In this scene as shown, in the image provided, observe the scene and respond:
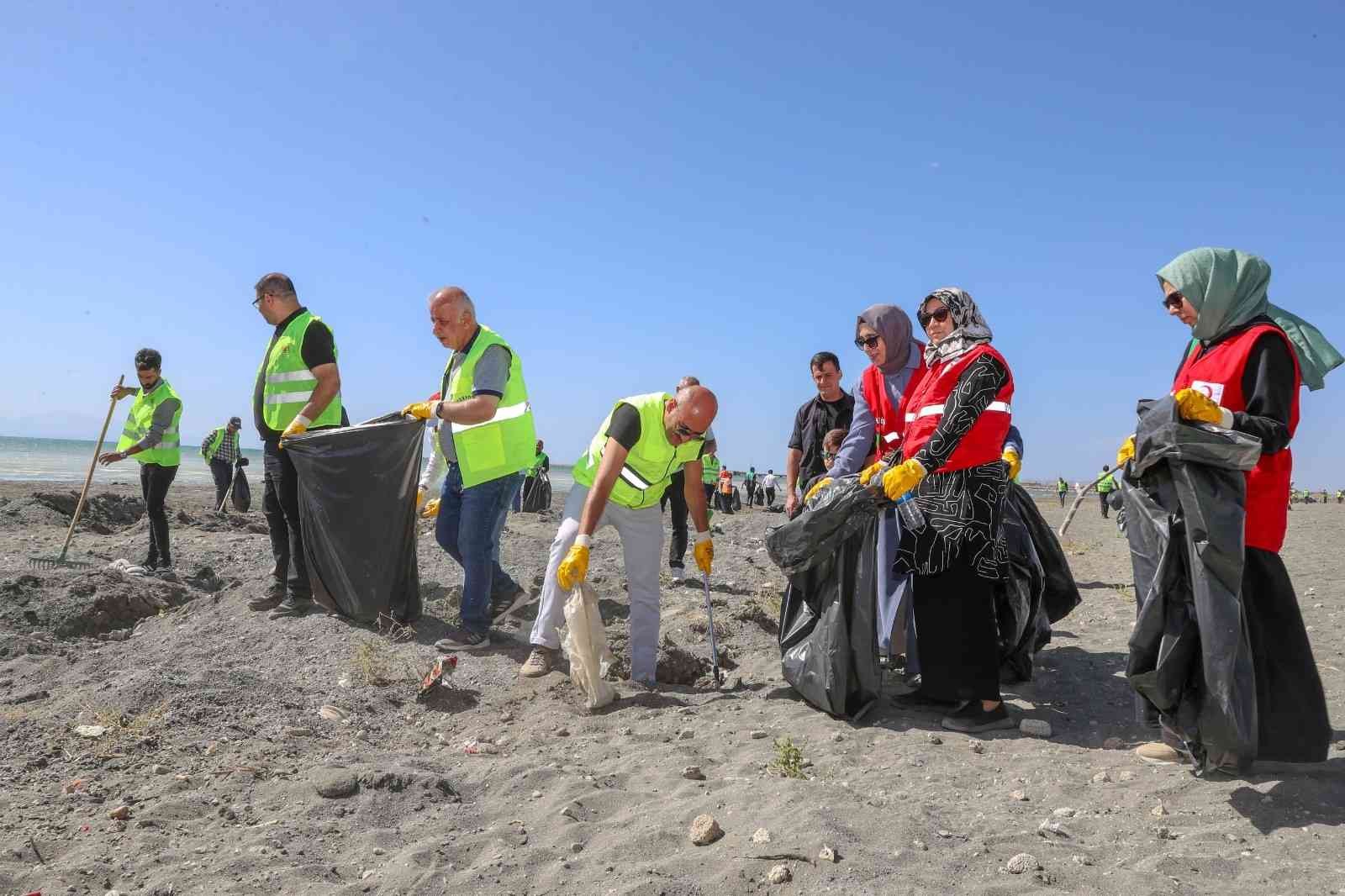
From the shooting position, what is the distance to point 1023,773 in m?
3.00

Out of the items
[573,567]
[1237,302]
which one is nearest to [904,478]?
[1237,302]

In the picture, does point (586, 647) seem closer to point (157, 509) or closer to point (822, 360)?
point (822, 360)

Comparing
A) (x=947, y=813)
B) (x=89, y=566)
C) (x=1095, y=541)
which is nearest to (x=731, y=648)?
(x=947, y=813)

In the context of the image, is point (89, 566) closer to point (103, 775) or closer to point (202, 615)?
point (202, 615)

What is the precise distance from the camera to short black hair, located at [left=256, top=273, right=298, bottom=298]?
5.29 meters

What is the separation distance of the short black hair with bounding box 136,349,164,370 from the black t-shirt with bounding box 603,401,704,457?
4897mm

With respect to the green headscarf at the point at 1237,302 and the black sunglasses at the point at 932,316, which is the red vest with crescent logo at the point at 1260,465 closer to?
the green headscarf at the point at 1237,302

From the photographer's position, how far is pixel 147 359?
6977 millimetres

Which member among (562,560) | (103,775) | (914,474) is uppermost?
(914,474)

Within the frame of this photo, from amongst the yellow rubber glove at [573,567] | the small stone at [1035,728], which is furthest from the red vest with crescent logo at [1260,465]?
the yellow rubber glove at [573,567]

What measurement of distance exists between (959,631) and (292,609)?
375 centimetres

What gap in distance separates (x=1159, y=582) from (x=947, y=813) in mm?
955

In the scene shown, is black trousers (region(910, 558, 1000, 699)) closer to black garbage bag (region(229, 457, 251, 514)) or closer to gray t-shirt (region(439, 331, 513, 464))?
gray t-shirt (region(439, 331, 513, 464))

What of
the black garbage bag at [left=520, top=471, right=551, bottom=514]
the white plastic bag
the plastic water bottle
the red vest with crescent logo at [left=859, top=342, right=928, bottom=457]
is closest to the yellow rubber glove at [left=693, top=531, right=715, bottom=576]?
the white plastic bag
